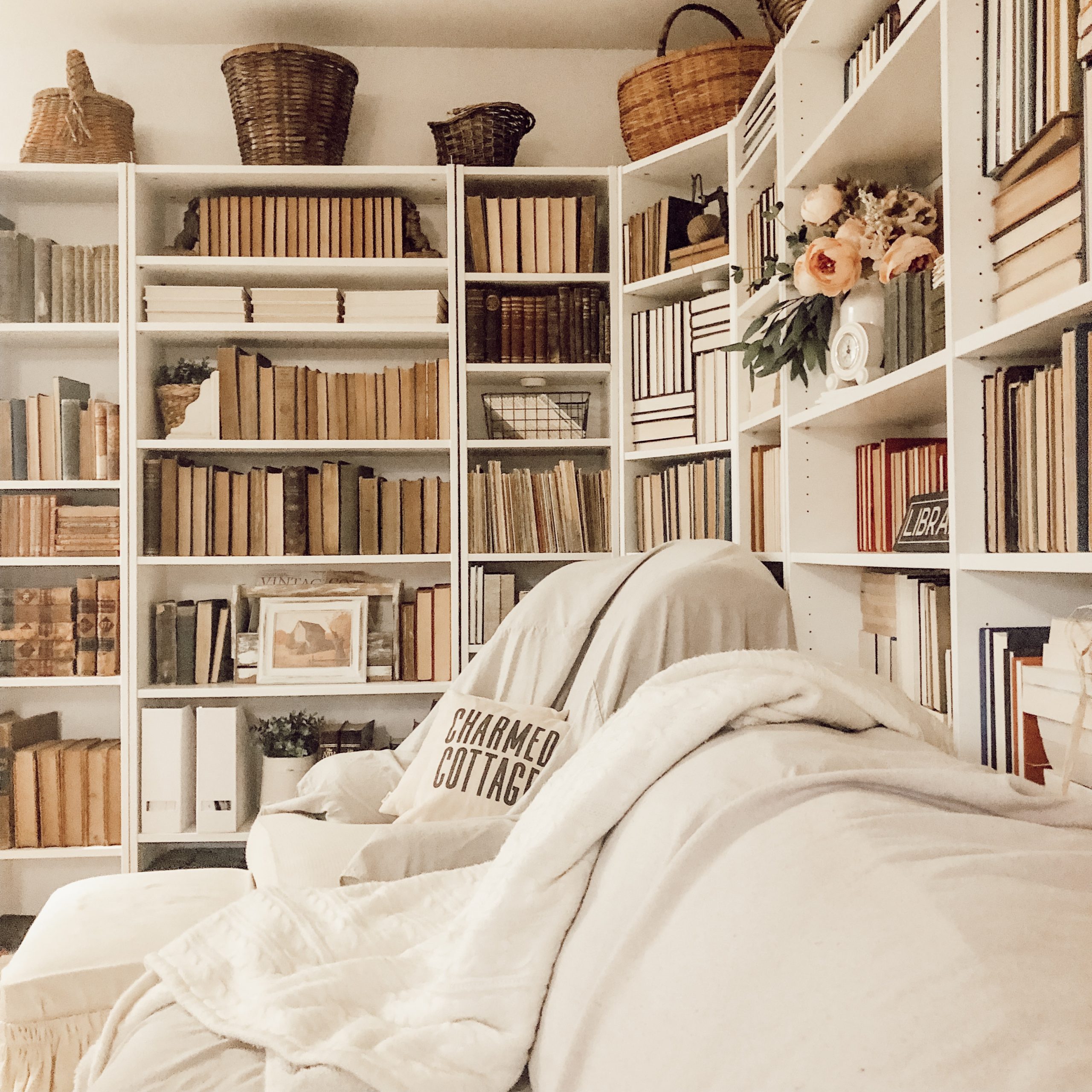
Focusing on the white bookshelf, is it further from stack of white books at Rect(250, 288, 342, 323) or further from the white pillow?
the white pillow

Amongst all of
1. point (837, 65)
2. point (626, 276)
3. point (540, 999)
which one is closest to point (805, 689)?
point (540, 999)

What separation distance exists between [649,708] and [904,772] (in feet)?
1.03

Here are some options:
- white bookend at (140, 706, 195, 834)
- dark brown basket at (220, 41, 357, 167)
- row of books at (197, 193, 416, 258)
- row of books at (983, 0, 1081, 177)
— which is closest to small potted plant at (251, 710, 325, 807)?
white bookend at (140, 706, 195, 834)

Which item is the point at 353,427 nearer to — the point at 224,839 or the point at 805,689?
the point at 224,839

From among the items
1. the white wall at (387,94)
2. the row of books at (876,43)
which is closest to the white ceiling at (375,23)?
the white wall at (387,94)

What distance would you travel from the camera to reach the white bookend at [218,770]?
2.67 m

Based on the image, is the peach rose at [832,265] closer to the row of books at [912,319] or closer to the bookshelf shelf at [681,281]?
the row of books at [912,319]

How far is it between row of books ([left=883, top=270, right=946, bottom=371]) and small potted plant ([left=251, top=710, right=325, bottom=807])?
6.44 feet

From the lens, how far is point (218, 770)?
106 inches

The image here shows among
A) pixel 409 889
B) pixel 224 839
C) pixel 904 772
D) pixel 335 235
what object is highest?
pixel 335 235

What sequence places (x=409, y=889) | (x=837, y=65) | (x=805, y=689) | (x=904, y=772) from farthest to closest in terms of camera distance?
1. (x=837, y=65)
2. (x=409, y=889)
3. (x=805, y=689)
4. (x=904, y=772)

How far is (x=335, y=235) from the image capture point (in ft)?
9.05

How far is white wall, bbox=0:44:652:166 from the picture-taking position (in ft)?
9.67

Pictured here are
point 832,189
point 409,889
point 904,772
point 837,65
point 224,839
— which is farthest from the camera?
point 224,839
